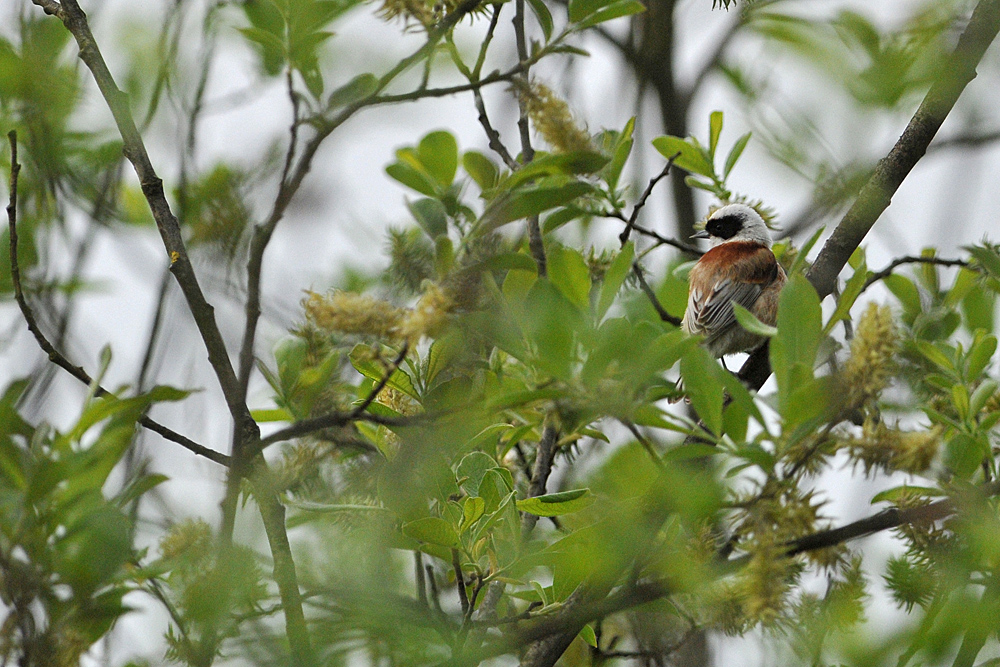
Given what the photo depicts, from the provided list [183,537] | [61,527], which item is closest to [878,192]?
[183,537]

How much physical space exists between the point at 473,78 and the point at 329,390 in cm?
82

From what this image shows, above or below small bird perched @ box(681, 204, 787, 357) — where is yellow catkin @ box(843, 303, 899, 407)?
below

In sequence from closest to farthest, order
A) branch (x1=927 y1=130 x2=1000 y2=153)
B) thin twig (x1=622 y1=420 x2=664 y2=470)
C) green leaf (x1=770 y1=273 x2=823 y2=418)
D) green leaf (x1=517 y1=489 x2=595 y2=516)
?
thin twig (x1=622 y1=420 x2=664 y2=470) → green leaf (x1=770 y1=273 x2=823 y2=418) → green leaf (x1=517 y1=489 x2=595 y2=516) → branch (x1=927 y1=130 x2=1000 y2=153)

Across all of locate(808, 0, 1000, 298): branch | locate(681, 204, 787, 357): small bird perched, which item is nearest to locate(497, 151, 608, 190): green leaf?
locate(808, 0, 1000, 298): branch

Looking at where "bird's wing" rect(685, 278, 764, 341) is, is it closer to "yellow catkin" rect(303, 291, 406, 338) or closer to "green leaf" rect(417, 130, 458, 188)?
"green leaf" rect(417, 130, 458, 188)

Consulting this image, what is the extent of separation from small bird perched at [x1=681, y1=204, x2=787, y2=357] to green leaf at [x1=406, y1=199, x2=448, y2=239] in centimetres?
188

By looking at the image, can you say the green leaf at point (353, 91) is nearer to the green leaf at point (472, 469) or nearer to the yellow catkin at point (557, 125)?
the yellow catkin at point (557, 125)

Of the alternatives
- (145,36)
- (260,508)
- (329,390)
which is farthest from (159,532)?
(145,36)

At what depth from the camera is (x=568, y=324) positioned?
54.4 inches

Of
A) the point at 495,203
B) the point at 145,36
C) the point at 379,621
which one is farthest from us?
the point at 145,36

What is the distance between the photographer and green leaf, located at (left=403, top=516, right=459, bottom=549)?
180cm

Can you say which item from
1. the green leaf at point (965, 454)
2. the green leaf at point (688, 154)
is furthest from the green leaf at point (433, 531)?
the green leaf at point (688, 154)

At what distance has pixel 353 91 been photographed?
74.8 inches

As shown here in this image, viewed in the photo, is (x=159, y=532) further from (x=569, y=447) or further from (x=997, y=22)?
(x=997, y=22)
